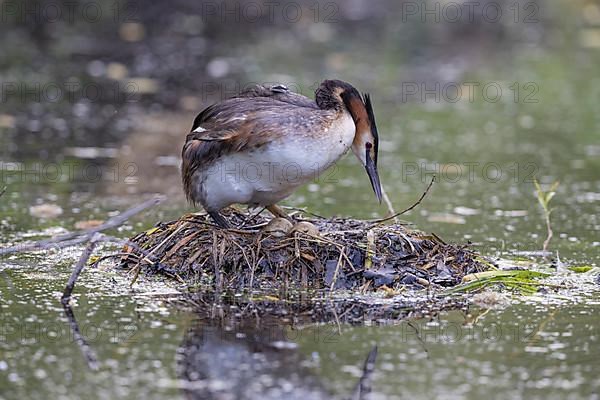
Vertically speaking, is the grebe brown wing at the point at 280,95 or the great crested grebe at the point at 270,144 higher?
the grebe brown wing at the point at 280,95

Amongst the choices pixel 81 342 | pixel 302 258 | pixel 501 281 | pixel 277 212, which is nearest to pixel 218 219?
pixel 277 212

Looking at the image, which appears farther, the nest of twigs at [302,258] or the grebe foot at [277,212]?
the grebe foot at [277,212]

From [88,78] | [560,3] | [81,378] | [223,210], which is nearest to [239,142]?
[223,210]

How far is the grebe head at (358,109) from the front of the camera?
6.31 meters

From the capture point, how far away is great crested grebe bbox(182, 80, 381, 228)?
603 centimetres

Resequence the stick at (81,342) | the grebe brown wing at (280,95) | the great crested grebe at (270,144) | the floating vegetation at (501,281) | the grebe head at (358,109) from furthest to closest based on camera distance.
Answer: the grebe brown wing at (280,95) < the grebe head at (358,109) < the floating vegetation at (501,281) < the great crested grebe at (270,144) < the stick at (81,342)

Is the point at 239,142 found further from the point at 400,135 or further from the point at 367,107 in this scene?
the point at 400,135

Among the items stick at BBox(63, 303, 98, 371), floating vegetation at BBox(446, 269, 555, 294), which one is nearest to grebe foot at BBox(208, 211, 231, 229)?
stick at BBox(63, 303, 98, 371)

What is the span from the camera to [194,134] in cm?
649

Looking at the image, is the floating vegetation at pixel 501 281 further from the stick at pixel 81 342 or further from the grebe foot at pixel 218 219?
the stick at pixel 81 342

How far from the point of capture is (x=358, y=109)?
634 centimetres

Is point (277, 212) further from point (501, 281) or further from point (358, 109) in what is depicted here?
point (501, 281)

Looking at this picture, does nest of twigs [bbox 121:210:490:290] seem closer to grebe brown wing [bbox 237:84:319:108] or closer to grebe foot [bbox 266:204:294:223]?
grebe foot [bbox 266:204:294:223]

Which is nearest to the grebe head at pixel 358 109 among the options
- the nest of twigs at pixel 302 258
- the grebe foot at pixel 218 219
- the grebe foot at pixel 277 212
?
the nest of twigs at pixel 302 258
